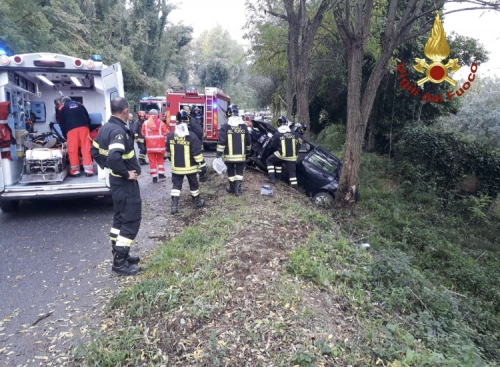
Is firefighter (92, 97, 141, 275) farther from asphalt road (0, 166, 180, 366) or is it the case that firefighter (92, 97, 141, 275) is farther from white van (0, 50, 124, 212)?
white van (0, 50, 124, 212)

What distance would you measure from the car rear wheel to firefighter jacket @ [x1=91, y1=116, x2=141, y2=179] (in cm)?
570

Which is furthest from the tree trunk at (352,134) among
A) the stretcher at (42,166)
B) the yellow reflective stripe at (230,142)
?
the stretcher at (42,166)

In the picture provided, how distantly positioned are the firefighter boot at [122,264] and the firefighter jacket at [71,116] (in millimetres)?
3908

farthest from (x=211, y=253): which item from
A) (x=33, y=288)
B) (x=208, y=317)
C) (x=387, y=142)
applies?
(x=387, y=142)

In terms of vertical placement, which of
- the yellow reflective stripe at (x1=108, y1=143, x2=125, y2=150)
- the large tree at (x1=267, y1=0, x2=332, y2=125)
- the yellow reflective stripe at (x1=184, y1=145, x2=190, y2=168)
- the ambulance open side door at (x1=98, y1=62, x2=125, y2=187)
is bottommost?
the yellow reflective stripe at (x1=184, y1=145, x2=190, y2=168)

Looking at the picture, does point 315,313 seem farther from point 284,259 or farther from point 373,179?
point 373,179

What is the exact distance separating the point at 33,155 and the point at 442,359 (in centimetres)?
726

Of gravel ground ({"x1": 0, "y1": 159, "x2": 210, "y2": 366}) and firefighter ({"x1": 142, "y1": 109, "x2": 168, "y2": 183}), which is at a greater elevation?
firefighter ({"x1": 142, "y1": 109, "x2": 168, "y2": 183})

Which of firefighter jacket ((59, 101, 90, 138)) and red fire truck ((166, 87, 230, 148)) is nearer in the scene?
firefighter jacket ((59, 101, 90, 138))

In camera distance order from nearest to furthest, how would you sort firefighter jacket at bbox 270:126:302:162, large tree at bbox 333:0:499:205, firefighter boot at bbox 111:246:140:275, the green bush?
firefighter boot at bbox 111:246:140:275 < large tree at bbox 333:0:499:205 < firefighter jacket at bbox 270:126:302:162 < the green bush

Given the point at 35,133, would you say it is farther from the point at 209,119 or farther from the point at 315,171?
the point at 209,119

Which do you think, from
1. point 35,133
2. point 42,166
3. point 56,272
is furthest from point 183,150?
point 35,133

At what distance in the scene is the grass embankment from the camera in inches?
122

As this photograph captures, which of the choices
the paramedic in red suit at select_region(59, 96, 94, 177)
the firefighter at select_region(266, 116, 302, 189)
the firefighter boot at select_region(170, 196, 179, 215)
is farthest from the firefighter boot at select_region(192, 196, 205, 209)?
the firefighter at select_region(266, 116, 302, 189)
